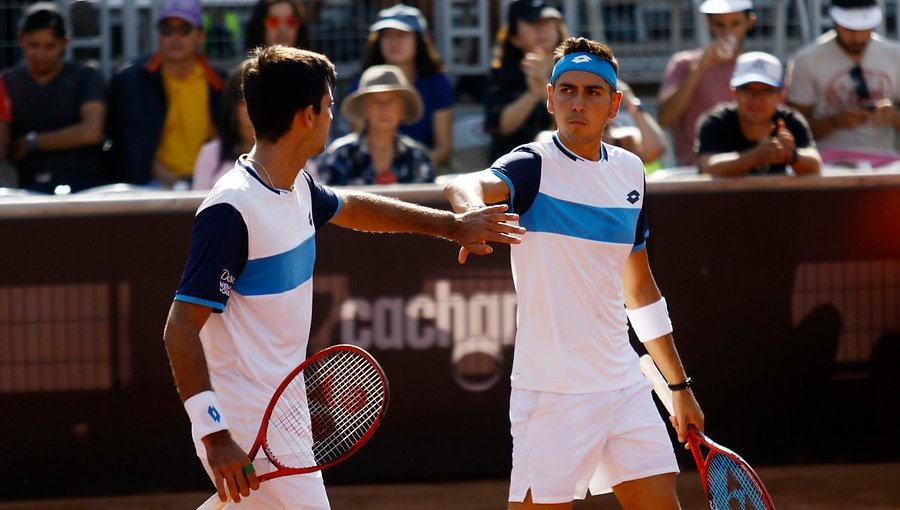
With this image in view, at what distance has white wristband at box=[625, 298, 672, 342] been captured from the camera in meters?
4.89

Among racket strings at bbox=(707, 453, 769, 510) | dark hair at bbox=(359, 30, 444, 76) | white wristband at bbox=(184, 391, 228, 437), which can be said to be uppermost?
dark hair at bbox=(359, 30, 444, 76)

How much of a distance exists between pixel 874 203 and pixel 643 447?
2.74 meters

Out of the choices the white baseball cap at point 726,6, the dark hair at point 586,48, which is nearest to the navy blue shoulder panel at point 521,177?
the dark hair at point 586,48

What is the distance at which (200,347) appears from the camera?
386 centimetres

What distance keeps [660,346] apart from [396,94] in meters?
3.51

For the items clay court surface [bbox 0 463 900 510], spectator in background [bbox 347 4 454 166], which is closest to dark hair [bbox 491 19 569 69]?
spectator in background [bbox 347 4 454 166]

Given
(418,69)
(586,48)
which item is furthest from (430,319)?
(418,69)

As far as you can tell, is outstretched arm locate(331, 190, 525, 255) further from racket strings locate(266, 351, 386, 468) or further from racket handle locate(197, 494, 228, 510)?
racket handle locate(197, 494, 228, 510)

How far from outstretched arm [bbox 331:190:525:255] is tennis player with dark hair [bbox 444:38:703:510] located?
0.57 ft

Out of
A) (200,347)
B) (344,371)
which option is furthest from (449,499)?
(200,347)

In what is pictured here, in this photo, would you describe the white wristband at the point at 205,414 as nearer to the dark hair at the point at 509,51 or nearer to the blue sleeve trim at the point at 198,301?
the blue sleeve trim at the point at 198,301

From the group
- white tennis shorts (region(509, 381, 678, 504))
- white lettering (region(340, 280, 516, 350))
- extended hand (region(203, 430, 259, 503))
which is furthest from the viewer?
white lettering (region(340, 280, 516, 350))

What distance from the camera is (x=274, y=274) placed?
4.03 meters

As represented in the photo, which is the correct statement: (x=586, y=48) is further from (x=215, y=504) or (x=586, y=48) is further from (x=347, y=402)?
(x=215, y=504)
